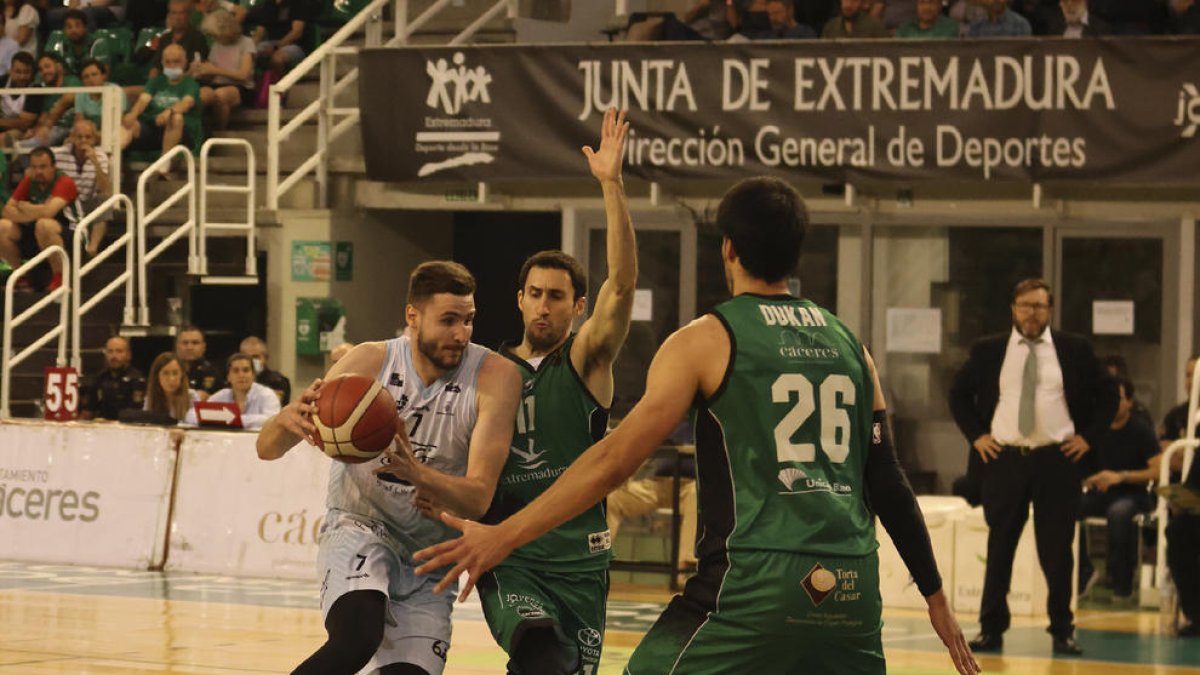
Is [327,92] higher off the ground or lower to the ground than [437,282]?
higher

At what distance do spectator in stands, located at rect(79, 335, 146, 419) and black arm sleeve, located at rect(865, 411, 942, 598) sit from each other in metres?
12.5

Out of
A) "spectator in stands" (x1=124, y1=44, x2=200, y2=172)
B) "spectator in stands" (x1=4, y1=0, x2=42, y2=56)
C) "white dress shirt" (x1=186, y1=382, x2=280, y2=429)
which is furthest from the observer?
"spectator in stands" (x1=4, y1=0, x2=42, y2=56)

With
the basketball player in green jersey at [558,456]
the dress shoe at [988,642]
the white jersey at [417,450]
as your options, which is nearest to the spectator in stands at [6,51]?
the dress shoe at [988,642]

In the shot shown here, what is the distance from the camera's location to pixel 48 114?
21.4 m

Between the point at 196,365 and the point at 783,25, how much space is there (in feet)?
18.9

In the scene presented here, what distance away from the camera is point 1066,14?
17641 millimetres

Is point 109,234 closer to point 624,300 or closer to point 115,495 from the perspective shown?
point 115,495

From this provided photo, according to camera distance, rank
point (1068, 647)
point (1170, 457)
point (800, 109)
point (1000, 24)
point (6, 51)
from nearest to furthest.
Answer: point (1068, 647) < point (1170, 457) < point (800, 109) < point (1000, 24) < point (6, 51)

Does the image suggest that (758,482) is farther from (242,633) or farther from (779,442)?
(242,633)

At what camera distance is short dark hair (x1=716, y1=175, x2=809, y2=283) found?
5.09 metres

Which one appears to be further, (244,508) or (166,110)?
(166,110)

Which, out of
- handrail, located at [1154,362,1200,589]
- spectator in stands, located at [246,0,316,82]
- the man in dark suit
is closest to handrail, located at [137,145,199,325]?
spectator in stands, located at [246,0,316,82]

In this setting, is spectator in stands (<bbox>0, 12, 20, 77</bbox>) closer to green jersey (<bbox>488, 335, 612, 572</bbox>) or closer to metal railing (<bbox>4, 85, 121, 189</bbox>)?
metal railing (<bbox>4, 85, 121, 189</bbox>)

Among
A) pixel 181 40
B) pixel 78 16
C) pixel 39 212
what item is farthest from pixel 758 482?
pixel 78 16
